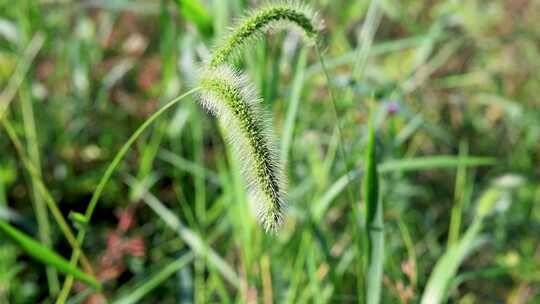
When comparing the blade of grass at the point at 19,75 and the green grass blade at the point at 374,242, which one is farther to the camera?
the blade of grass at the point at 19,75

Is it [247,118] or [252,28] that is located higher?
[252,28]

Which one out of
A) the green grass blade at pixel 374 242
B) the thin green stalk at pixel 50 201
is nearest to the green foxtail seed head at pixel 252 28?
the green grass blade at pixel 374 242

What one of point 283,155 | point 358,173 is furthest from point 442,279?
point 283,155

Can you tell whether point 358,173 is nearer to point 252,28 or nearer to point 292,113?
point 292,113

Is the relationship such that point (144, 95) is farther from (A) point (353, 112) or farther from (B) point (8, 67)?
(A) point (353, 112)

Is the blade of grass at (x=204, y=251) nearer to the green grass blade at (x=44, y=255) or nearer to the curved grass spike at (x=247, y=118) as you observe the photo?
the green grass blade at (x=44, y=255)

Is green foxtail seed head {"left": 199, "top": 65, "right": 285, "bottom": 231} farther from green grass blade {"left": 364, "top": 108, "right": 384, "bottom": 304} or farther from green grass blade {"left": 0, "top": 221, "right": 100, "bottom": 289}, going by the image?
green grass blade {"left": 0, "top": 221, "right": 100, "bottom": 289}

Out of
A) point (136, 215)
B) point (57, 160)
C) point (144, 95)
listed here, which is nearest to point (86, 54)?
point (144, 95)
